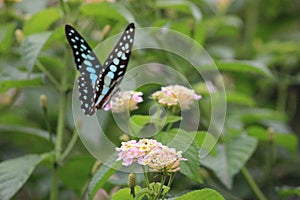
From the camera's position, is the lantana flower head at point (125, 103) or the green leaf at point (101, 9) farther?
the green leaf at point (101, 9)

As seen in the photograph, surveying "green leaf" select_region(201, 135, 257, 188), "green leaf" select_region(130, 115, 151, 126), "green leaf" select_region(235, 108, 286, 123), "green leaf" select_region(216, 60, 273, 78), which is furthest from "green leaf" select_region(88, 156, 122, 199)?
"green leaf" select_region(235, 108, 286, 123)

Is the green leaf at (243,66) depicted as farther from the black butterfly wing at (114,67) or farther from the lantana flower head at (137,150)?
the lantana flower head at (137,150)

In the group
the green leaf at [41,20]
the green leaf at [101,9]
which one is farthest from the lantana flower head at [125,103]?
the green leaf at [41,20]

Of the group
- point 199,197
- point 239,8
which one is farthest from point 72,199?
point 239,8

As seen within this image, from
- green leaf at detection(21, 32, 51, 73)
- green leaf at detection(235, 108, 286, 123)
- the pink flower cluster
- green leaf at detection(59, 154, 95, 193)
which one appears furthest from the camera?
green leaf at detection(235, 108, 286, 123)

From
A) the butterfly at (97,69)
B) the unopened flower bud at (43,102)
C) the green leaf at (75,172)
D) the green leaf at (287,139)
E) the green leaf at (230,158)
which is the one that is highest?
the butterfly at (97,69)

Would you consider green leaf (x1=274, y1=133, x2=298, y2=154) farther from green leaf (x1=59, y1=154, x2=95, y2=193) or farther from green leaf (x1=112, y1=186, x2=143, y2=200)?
green leaf (x1=112, y1=186, x2=143, y2=200)
